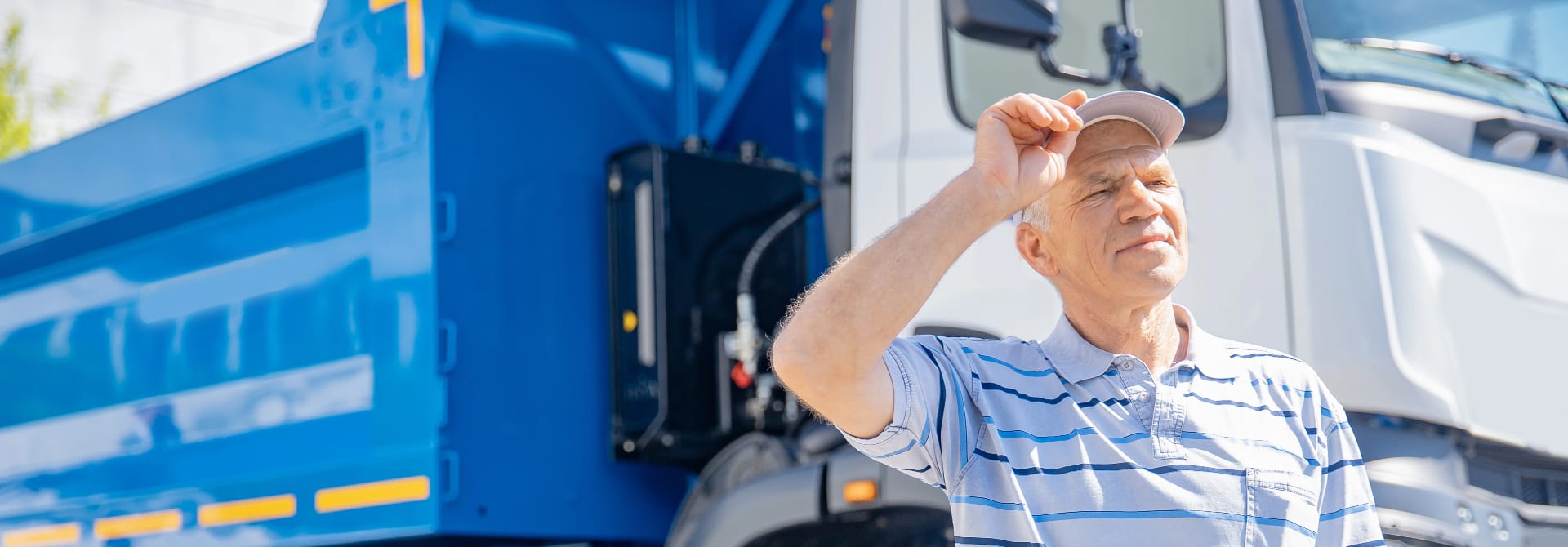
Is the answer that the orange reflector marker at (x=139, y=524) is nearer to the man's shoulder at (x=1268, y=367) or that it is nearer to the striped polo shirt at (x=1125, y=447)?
the striped polo shirt at (x=1125, y=447)

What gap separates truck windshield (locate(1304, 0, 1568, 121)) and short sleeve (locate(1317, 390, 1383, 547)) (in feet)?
3.23

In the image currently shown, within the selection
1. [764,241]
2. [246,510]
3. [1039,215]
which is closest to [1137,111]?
[1039,215]

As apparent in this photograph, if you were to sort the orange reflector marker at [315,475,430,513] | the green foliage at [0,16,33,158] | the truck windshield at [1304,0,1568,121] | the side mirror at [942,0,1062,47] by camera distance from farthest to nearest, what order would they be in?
1. the green foliage at [0,16,33,158]
2. the orange reflector marker at [315,475,430,513]
3. the truck windshield at [1304,0,1568,121]
4. the side mirror at [942,0,1062,47]

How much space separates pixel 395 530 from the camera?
10.3 ft

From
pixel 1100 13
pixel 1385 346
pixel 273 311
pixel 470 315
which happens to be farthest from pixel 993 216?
pixel 273 311

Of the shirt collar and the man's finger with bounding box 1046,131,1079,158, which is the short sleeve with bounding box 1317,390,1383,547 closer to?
the shirt collar

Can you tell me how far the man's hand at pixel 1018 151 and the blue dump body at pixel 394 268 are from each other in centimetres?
175

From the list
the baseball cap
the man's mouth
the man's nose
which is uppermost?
the baseball cap

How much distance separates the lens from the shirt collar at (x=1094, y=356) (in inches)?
68.6

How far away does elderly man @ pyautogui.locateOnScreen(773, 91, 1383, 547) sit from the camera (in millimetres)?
1582

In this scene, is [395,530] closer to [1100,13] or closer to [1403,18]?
[1100,13]

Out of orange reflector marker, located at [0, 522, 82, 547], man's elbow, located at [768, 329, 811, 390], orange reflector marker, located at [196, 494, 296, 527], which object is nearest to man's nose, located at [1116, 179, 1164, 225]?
man's elbow, located at [768, 329, 811, 390]

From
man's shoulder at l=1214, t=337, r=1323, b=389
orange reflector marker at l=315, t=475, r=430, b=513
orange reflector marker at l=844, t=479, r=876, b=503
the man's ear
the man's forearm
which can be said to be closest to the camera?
the man's forearm

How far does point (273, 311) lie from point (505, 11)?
3.01 feet
